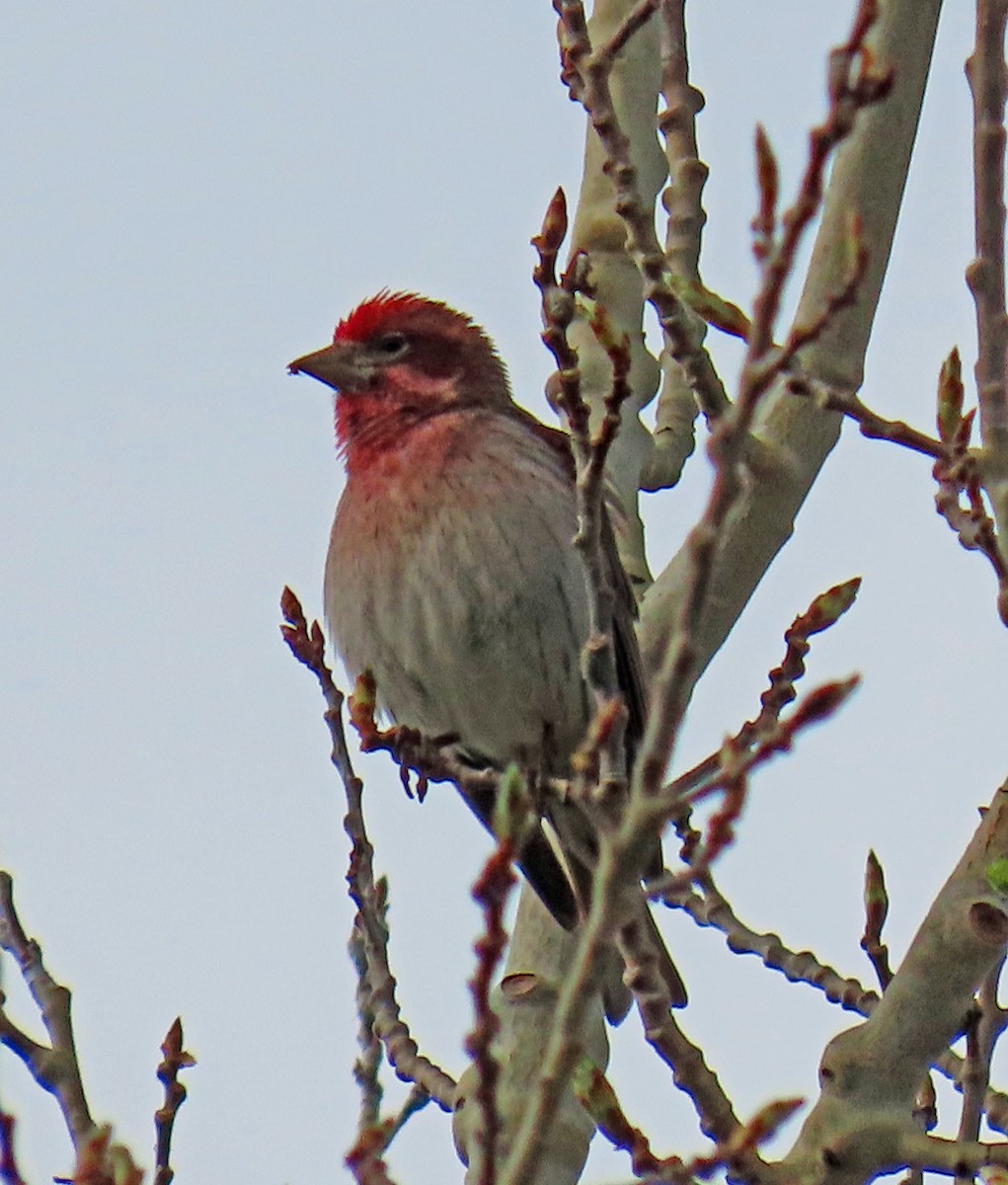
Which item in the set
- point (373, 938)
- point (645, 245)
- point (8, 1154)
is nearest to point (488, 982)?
point (8, 1154)

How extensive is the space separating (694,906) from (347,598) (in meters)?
1.78

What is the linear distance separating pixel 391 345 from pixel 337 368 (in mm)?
266

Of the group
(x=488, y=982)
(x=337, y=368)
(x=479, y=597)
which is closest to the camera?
(x=488, y=982)

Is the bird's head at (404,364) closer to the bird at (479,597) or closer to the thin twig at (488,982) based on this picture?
the bird at (479,597)

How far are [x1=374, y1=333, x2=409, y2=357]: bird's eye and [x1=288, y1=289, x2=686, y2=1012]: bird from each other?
0.42m

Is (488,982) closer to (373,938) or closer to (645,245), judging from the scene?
(645,245)

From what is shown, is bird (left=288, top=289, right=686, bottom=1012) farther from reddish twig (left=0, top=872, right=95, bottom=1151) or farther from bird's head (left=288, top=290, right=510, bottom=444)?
reddish twig (left=0, top=872, right=95, bottom=1151)

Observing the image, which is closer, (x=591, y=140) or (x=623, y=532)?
(x=623, y=532)

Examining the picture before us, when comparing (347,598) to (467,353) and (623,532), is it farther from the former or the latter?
(467,353)

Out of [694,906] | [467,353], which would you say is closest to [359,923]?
[694,906]

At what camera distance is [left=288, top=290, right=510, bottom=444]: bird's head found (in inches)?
314

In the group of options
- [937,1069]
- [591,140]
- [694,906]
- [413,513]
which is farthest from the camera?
[591,140]

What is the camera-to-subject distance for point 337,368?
8188 mm

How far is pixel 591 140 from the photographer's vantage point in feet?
26.4
